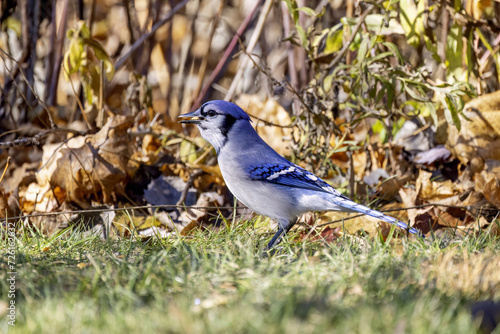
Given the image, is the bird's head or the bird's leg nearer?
the bird's leg

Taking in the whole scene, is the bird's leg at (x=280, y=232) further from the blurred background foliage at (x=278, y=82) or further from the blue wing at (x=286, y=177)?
the blurred background foliage at (x=278, y=82)

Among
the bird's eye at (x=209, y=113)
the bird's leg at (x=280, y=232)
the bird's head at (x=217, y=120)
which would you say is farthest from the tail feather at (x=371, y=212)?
the bird's eye at (x=209, y=113)

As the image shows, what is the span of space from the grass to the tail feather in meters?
0.19

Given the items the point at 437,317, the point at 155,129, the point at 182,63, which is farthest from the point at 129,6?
the point at 437,317

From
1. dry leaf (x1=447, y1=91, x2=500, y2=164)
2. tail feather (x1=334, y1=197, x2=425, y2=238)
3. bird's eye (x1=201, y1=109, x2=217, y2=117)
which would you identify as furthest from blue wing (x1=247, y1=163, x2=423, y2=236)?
dry leaf (x1=447, y1=91, x2=500, y2=164)

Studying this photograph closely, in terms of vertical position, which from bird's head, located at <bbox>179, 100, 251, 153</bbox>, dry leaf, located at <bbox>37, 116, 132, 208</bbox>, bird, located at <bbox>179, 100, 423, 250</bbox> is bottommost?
dry leaf, located at <bbox>37, 116, 132, 208</bbox>

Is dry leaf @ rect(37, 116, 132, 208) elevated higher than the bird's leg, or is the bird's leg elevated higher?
the bird's leg

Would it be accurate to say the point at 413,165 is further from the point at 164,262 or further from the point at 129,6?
the point at 129,6

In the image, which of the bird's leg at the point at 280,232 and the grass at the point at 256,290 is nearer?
the grass at the point at 256,290

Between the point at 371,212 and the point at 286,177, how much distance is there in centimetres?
58

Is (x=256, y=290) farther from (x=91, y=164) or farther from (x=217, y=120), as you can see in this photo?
(x=91, y=164)

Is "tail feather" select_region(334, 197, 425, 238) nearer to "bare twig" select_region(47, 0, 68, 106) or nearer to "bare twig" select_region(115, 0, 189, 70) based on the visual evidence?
"bare twig" select_region(115, 0, 189, 70)

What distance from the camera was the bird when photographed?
3234mm

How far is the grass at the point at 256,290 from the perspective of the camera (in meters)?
1.63
